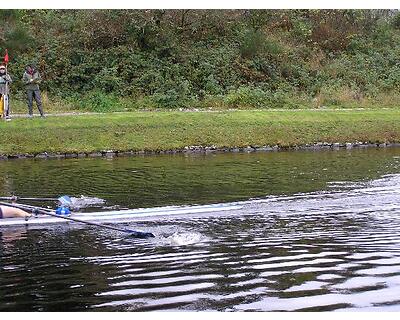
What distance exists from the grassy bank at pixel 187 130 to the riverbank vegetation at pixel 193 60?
396cm

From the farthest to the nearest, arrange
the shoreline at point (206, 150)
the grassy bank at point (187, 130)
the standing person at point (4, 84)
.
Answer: the standing person at point (4, 84) < the grassy bank at point (187, 130) < the shoreline at point (206, 150)

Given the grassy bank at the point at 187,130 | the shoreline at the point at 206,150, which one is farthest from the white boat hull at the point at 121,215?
the grassy bank at the point at 187,130

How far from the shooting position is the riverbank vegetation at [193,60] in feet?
106

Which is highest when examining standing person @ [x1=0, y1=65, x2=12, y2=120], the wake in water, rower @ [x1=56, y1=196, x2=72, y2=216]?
standing person @ [x1=0, y1=65, x2=12, y2=120]

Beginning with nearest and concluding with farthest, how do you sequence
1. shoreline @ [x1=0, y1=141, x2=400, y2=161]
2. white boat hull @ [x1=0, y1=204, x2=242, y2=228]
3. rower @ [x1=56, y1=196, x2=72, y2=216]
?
white boat hull @ [x1=0, y1=204, x2=242, y2=228] → rower @ [x1=56, y1=196, x2=72, y2=216] → shoreline @ [x1=0, y1=141, x2=400, y2=161]

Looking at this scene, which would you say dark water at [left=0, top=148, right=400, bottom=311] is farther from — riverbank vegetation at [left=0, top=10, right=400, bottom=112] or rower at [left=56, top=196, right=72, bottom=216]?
riverbank vegetation at [left=0, top=10, right=400, bottom=112]

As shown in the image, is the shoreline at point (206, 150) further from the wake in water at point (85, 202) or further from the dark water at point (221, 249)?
the wake in water at point (85, 202)

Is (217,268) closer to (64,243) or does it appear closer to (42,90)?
(64,243)

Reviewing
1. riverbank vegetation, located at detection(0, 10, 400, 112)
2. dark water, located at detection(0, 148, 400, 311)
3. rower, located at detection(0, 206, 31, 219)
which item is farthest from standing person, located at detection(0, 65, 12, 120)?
rower, located at detection(0, 206, 31, 219)

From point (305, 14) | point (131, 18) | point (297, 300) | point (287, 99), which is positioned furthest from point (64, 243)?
point (305, 14)

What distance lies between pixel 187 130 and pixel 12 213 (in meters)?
14.4

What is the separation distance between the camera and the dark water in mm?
7941

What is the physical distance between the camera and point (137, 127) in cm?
2616

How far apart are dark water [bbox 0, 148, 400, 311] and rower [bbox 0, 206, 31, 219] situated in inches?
17.1
